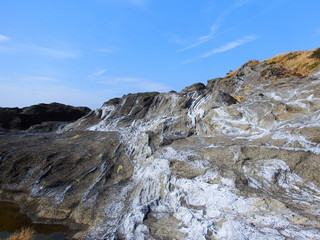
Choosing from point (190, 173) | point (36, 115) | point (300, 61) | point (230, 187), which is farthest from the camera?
point (300, 61)

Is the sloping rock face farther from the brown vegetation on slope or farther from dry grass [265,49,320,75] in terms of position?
dry grass [265,49,320,75]

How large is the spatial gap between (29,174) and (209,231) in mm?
13480

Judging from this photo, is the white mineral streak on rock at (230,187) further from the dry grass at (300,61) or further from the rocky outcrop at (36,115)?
the dry grass at (300,61)

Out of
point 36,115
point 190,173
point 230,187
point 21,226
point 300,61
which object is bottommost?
point 21,226

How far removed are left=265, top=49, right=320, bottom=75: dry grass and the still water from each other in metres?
35.3

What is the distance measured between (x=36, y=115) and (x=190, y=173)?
30.3 m

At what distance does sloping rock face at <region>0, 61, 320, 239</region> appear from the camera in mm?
8453

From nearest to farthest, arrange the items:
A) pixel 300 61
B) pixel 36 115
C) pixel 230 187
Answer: pixel 230 187 < pixel 36 115 < pixel 300 61

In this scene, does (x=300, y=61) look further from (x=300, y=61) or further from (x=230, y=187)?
(x=230, y=187)

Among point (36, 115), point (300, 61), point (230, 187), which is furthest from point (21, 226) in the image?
point (300, 61)

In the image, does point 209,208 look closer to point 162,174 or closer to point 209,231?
point 209,231

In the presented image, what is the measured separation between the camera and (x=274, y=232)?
7.19 meters

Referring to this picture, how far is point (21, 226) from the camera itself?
38.3 ft

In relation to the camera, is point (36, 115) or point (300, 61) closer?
point (36, 115)
